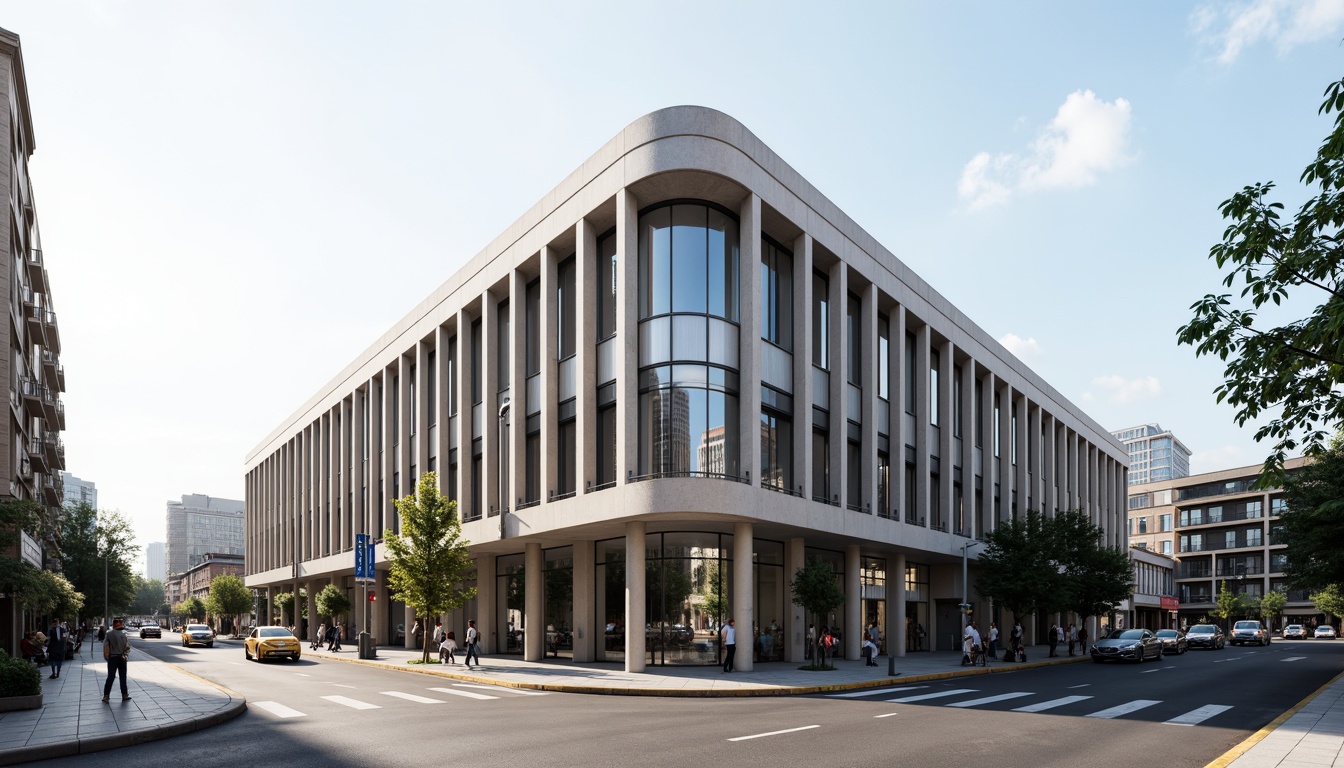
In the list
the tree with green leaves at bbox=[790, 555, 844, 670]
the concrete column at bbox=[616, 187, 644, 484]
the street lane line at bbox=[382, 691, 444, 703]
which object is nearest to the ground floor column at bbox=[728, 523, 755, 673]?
the tree with green leaves at bbox=[790, 555, 844, 670]

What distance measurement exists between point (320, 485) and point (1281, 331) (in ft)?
205

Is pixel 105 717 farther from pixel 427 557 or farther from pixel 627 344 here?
pixel 427 557

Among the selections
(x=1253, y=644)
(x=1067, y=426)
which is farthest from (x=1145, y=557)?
(x=1067, y=426)

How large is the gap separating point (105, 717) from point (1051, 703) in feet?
63.4

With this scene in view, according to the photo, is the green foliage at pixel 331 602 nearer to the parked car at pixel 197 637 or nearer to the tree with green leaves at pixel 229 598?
the parked car at pixel 197 637

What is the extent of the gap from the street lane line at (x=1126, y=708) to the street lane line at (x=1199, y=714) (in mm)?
1043

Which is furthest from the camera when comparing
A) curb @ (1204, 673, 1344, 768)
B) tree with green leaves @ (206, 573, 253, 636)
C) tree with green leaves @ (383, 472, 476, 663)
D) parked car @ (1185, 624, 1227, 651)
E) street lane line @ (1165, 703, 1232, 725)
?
tree with green leaves @ (206, 573, 253, 636)

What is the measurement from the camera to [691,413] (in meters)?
30.6

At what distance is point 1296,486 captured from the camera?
118 ft

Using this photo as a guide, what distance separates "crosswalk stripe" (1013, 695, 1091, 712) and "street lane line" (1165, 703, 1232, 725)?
2549 mm

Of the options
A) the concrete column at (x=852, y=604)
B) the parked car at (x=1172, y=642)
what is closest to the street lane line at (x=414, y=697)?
the concrete column at (x=852, y=604)

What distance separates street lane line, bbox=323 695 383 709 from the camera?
814 inches

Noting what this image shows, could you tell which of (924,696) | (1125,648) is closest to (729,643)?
(924,696)

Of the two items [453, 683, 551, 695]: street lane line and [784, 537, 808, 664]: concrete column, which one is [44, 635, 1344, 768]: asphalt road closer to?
[453, 683, 551, 695]: street lane line
